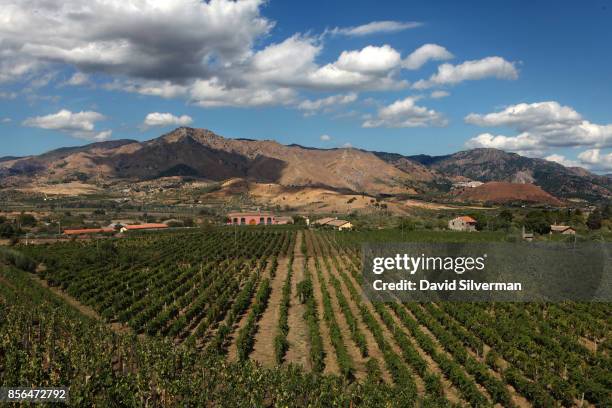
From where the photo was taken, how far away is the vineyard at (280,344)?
71.0ft

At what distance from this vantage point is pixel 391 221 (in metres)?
129

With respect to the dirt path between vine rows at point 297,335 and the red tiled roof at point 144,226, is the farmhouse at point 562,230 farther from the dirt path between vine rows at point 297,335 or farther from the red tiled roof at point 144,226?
the red tiled roof at point 144,226

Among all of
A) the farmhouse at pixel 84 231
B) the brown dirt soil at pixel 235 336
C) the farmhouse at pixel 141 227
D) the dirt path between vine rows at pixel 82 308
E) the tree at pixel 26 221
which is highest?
the tree at pixel 26 221

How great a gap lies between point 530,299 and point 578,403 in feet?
68.2

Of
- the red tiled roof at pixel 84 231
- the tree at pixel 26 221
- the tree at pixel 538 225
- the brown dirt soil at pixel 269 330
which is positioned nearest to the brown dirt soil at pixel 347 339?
the brown dirt soil at pixel 269 330

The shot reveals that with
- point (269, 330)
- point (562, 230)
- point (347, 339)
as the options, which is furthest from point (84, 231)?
point (562, 230)

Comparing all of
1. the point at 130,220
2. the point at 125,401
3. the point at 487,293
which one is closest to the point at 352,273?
the point at 487,293

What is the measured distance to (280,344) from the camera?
2875 cm

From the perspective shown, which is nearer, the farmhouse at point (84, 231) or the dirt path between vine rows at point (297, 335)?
the dirt path between vine rows at point (297, 335)

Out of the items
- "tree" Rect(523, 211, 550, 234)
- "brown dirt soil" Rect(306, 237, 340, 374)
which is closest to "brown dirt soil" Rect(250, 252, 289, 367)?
"brown dirt soil" Rect(306, 237, 340, 374)

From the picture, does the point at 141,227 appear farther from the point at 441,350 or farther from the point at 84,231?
the point at 441,350

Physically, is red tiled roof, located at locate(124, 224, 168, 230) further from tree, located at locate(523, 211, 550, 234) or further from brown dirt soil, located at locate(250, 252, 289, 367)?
tree, located at locate(523, 211, 550, 234)

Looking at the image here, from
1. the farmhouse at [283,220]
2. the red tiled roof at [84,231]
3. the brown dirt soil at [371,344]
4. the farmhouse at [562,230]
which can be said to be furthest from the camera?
the farmhouse at [283,220]

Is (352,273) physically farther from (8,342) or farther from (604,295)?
(8,342)
